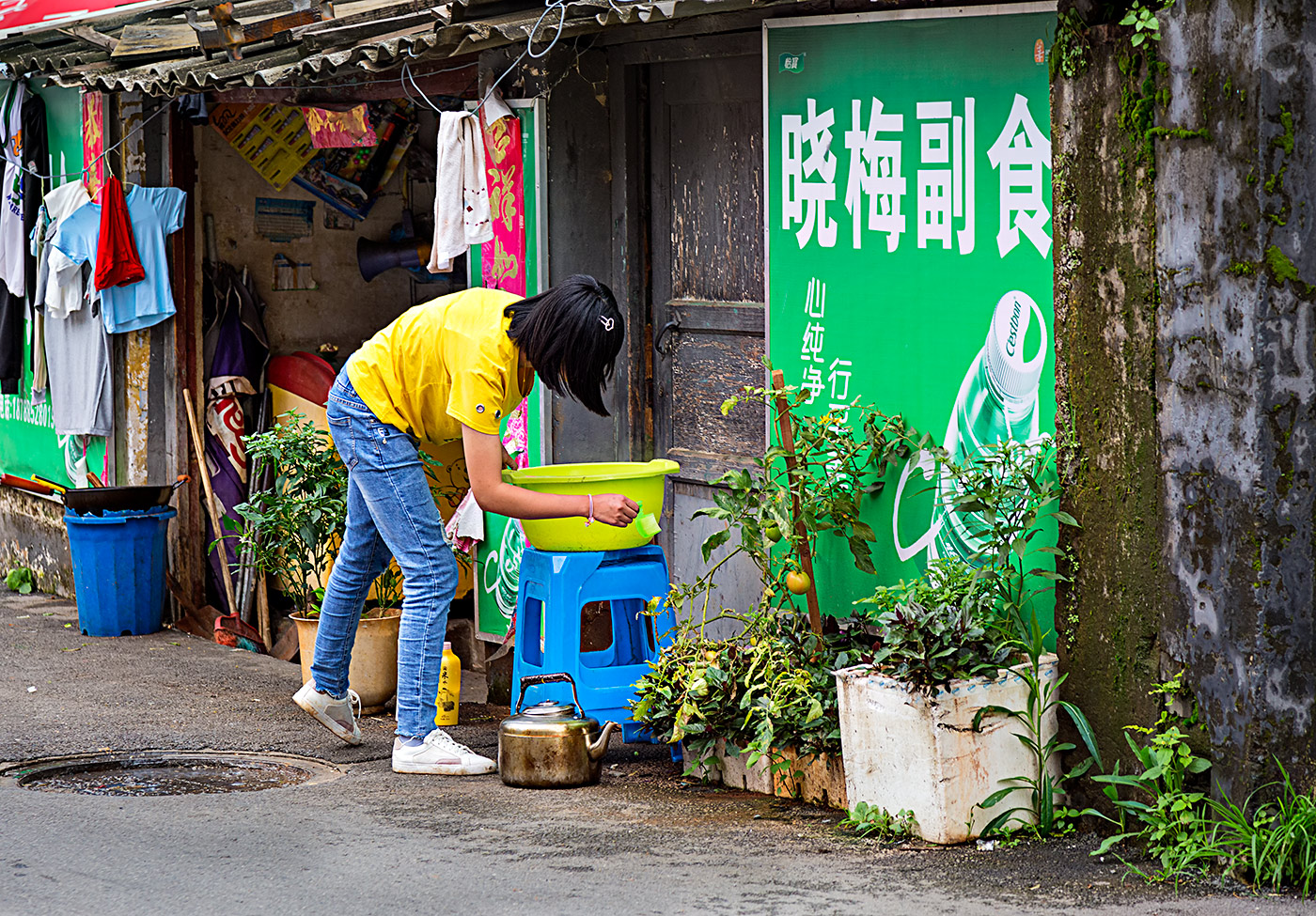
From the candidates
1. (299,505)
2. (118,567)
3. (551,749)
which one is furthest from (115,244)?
(551,749)

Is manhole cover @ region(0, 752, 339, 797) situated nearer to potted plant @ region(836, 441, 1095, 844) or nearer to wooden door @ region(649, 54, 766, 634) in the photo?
wooden door @ region(649, 54, 766, 634)

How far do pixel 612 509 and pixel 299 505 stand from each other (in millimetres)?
2193

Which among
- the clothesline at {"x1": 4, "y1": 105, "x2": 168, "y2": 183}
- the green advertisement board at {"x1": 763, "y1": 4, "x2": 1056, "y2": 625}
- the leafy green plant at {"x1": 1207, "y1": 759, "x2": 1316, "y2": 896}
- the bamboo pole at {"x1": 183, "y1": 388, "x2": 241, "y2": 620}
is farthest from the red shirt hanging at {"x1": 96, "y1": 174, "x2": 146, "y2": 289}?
the leafy green plant at {"x1": 1207, "y1": 759, "x2": 1316, "y2": 896}

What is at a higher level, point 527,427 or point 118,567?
point 527,427

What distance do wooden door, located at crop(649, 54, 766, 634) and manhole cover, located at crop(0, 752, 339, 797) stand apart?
76.0 inches

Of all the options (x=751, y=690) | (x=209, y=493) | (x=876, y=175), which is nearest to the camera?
(x=751, y=690)

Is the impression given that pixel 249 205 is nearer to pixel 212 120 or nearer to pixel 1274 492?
pixel 212 120

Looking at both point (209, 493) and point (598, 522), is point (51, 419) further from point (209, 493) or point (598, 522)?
point (598, 522)

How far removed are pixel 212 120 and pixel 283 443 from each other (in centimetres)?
303

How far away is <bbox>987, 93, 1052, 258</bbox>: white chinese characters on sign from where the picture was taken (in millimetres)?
5340

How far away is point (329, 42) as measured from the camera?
810cm

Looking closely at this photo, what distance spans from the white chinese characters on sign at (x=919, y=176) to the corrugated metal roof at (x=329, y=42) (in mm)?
555

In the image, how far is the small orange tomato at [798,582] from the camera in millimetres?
5797

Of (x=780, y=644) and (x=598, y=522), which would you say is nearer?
(x=780, y=644)
